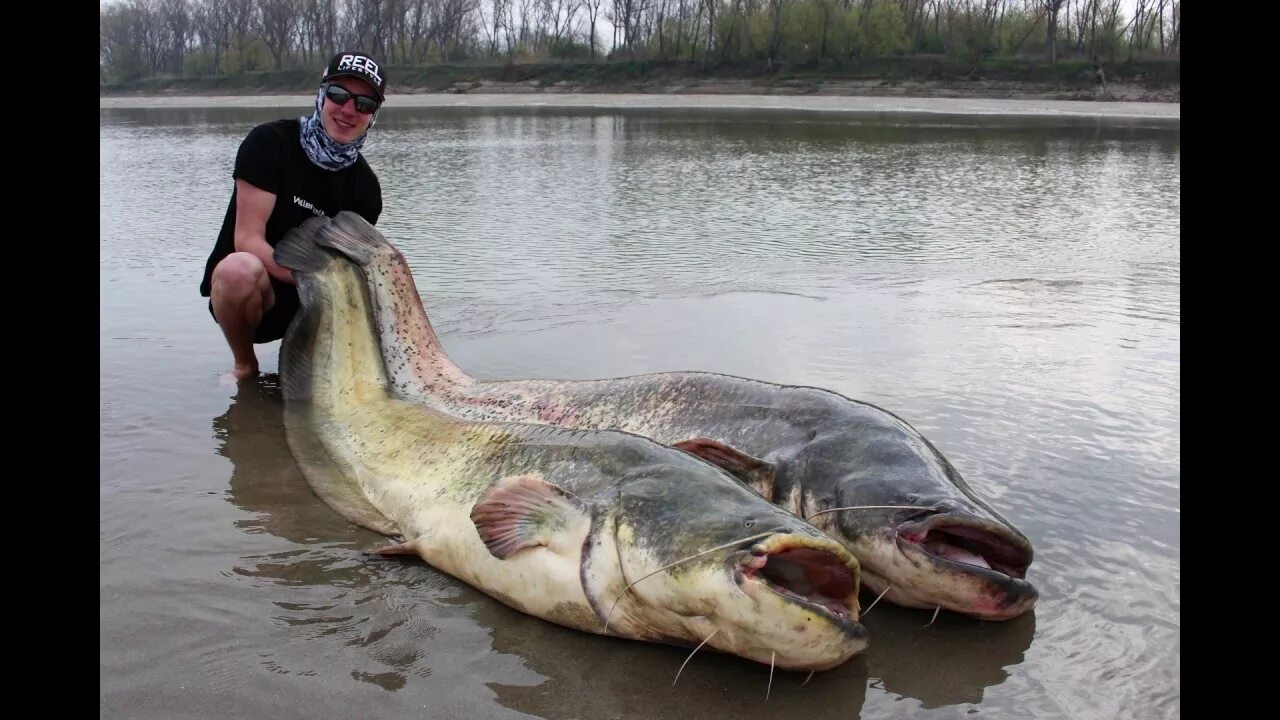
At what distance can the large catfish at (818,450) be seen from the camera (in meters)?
2.95

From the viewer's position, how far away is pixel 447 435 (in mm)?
3850

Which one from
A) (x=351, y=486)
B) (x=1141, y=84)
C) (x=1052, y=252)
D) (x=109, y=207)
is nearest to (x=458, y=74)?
(x=1141, y=84)

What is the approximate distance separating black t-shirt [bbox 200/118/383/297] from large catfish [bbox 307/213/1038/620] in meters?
0.70

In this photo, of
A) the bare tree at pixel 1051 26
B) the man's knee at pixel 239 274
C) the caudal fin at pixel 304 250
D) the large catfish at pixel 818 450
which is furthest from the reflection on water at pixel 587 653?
the bare tree at pixel 1051 26

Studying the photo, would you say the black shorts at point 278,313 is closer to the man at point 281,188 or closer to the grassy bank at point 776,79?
the man at point 281,188

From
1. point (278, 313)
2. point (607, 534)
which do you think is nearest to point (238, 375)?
point (278, 313)

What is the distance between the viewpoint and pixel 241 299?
17.1 feet

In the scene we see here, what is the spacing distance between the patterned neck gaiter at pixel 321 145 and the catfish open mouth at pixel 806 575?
3553mm

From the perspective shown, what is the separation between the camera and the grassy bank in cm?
5366

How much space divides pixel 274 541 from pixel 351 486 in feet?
1.49

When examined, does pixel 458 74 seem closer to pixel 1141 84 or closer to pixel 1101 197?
pixel 1141 84

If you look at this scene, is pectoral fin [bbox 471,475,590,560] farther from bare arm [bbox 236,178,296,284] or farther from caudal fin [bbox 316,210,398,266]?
bare arm [bbox 236,178,296,284]

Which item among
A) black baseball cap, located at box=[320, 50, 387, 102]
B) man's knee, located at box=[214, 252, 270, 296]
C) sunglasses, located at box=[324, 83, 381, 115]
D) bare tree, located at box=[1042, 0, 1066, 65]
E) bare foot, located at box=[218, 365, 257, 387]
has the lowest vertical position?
bare foot, located at box=[218, 365, 257, 387]

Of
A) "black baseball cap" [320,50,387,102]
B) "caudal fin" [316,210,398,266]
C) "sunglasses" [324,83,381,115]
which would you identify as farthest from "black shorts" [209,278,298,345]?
"black baseball cap" [320,50,387,102]
